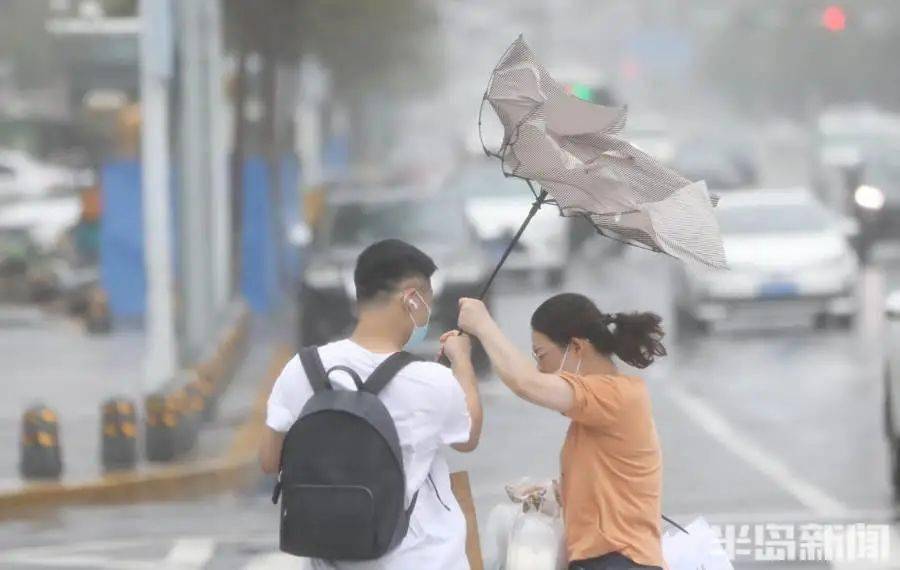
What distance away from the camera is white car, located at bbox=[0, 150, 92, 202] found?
160 ft

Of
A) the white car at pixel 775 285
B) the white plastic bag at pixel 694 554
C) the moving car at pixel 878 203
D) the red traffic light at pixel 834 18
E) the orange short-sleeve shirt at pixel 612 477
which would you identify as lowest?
the moving car at pixel 878 203

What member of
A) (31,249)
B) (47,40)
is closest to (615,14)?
(47,40)

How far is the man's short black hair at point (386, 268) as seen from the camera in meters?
5.60

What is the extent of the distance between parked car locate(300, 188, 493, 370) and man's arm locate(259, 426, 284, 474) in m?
15.5

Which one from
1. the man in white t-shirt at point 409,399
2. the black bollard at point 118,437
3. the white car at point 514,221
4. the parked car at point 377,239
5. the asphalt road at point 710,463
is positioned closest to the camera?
the man in white t-shirt at point 409,399

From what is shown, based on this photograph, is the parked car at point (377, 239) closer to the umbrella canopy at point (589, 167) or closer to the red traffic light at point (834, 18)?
the umbrella canopy at point (589, 167)

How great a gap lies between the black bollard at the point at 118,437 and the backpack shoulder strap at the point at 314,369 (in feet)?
29.0

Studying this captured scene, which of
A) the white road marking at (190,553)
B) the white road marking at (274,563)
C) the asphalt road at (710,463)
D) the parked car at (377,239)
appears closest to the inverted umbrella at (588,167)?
the asphalt road at (710,463)

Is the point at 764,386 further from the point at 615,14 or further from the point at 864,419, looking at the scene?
the point at 615,14

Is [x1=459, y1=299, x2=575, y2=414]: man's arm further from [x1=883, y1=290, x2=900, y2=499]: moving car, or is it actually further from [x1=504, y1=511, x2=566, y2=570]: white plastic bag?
[x1=883, y1=290, x2=900, y2=499]: moving car

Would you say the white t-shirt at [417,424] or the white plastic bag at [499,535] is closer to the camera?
the white t-shirt at [417,424]

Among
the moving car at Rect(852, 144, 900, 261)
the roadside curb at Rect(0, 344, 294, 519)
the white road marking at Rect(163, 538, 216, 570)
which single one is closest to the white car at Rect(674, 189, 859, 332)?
the moving car at Rect(852, 144, 900, 261)

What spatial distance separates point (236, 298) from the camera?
27781mm

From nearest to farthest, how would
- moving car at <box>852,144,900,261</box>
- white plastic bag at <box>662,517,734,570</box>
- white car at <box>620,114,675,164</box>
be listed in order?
white plastic bag at <box>662,517,734,570</box> < moving car at <box>852,144,900,261</box> < white car at <box>620,114,675,164</box>
